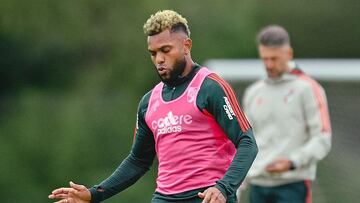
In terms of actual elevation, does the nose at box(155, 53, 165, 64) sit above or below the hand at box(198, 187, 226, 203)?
above

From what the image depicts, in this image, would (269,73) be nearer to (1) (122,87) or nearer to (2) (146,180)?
(2) (146,180)

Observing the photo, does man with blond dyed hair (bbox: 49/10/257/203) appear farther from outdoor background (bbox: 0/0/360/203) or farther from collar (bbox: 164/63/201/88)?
outdoor background (bbox: 0/0/360/203)

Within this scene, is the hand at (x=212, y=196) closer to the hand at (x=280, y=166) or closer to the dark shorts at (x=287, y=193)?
the hand at (x=280, y=166)

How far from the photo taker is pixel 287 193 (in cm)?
1034

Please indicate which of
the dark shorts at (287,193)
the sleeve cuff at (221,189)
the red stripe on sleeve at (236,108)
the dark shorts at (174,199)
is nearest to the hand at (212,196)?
the sleeve cuff at (221,189)

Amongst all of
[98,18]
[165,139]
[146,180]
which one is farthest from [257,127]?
[98,18]

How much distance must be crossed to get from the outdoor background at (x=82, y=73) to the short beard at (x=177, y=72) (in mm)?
13443

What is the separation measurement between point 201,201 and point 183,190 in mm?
136

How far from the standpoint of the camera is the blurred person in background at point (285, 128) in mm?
10336

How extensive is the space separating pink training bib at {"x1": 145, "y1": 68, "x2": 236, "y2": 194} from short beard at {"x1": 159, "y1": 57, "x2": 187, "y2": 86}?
0.32ft

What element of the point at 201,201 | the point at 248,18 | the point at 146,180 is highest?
the point at 201,201

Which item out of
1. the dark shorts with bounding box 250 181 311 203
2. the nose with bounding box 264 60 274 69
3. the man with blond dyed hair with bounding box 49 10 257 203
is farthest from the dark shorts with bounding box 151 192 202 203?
the nose with bounding box 264 60 274 69

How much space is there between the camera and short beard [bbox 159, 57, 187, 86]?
310 inches

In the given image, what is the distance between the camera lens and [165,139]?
7.91m
